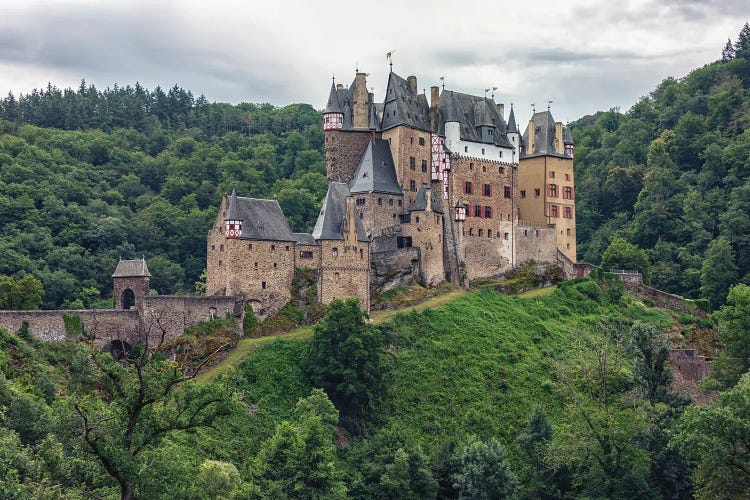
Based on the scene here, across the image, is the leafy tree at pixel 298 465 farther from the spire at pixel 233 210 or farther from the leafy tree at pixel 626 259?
the leafy tree at pixel 626 259

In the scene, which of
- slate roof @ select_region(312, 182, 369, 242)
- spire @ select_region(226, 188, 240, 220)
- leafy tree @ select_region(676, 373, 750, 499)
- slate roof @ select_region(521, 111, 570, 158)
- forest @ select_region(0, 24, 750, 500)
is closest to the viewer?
forest @ select_region(0, 24, 750, 500)

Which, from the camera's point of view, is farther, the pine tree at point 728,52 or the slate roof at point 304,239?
the pine tree at point 728,52

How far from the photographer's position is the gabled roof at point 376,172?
67.3m

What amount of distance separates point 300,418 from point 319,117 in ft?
265

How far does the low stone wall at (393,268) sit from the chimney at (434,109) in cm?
1040

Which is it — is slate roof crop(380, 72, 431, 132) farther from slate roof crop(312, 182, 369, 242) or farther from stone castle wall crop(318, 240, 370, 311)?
stone castle wall crop(318, 240, 370, 311)

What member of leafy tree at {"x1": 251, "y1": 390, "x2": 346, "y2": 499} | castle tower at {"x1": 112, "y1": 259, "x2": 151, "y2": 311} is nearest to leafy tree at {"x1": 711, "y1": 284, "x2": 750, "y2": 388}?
leafy tree at {"x1": 251, "y1": 390, "x2": 346, "y2": 499}

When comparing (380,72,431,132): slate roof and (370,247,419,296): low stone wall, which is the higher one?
(380,72,431,132): slate roof

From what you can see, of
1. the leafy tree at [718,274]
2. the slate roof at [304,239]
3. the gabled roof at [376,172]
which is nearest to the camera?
the slate roof at [304,239]

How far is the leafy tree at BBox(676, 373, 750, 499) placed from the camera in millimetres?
42125

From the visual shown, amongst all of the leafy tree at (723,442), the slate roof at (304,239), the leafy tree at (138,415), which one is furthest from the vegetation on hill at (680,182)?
the leafy tree at (138,415)

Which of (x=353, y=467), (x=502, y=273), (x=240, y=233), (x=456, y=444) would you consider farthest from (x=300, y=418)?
(x=502, y=273)

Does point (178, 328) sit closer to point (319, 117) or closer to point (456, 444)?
point (456, 444)

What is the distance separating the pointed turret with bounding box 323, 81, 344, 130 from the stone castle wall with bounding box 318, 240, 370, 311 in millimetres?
11121
